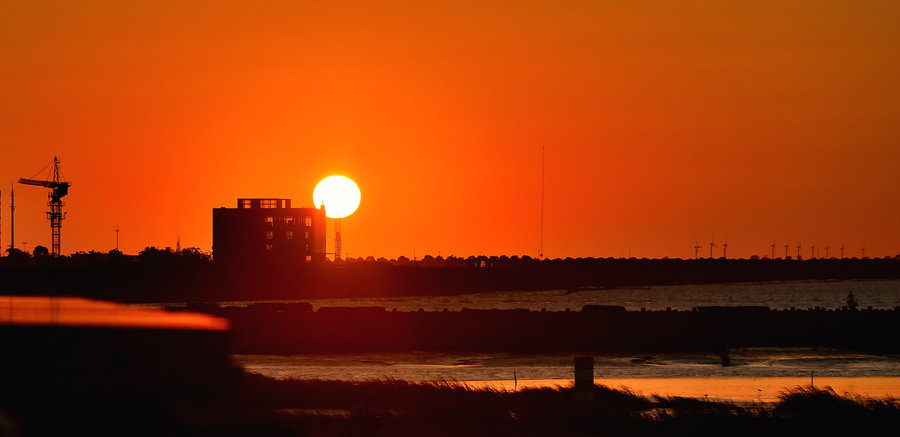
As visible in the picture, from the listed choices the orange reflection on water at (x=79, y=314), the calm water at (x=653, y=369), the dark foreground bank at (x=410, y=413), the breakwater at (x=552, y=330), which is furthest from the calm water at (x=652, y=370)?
the orange reflection on water at (x=79, y=314)

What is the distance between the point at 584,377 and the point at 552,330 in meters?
55.3

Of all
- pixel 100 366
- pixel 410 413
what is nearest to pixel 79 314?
pixel 100 366

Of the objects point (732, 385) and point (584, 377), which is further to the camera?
point (732, 385)

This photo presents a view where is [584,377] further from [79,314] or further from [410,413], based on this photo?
[79,314]

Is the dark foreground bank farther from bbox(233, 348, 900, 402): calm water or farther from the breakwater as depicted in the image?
the breakwater

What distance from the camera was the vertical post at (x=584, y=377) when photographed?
78.7ft

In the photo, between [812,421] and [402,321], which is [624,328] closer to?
[402,321]

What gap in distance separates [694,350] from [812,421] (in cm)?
4970

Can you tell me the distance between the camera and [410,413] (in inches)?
989

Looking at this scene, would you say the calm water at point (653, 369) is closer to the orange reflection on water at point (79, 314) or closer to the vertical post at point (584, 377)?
the vertical post at point (584, 377)

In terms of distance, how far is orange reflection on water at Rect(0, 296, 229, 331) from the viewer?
706 inches

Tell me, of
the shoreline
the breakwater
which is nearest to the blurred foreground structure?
the shoreline

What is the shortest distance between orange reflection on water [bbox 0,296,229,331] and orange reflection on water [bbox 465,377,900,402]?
17.7 meters

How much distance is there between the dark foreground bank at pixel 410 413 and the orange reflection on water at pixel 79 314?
113 cm
